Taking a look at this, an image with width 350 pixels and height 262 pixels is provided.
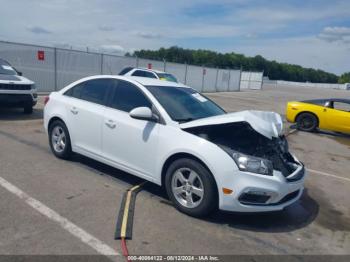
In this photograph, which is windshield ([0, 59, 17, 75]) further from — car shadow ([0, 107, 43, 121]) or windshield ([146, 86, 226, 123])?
windshield ([146, 86, 226, 123])

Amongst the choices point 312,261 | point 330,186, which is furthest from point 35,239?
point 330,186

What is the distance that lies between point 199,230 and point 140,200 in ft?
3.30

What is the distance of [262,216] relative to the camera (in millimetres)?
4211

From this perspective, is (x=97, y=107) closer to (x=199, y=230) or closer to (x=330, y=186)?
(x=199, y=230)

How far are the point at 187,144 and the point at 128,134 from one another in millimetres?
993

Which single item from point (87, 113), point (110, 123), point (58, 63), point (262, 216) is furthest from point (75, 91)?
point (58, 63)

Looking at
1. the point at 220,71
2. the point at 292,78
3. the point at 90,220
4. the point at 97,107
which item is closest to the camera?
the point at 90,220

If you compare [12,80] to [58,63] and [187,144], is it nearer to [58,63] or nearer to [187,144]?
[187,144]

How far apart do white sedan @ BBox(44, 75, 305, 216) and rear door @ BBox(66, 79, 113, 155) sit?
2cm

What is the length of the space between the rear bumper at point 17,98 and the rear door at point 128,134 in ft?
17.1

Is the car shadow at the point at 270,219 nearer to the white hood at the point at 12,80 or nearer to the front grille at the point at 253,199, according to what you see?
the front grille at the point at 253,199

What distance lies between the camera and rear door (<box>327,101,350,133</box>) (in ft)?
35.6

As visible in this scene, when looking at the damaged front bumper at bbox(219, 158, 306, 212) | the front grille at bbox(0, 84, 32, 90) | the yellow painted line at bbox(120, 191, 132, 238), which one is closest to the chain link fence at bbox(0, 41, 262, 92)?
the front grille at bbox(0, 84, 32, 90)

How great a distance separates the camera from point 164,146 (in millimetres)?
4105
